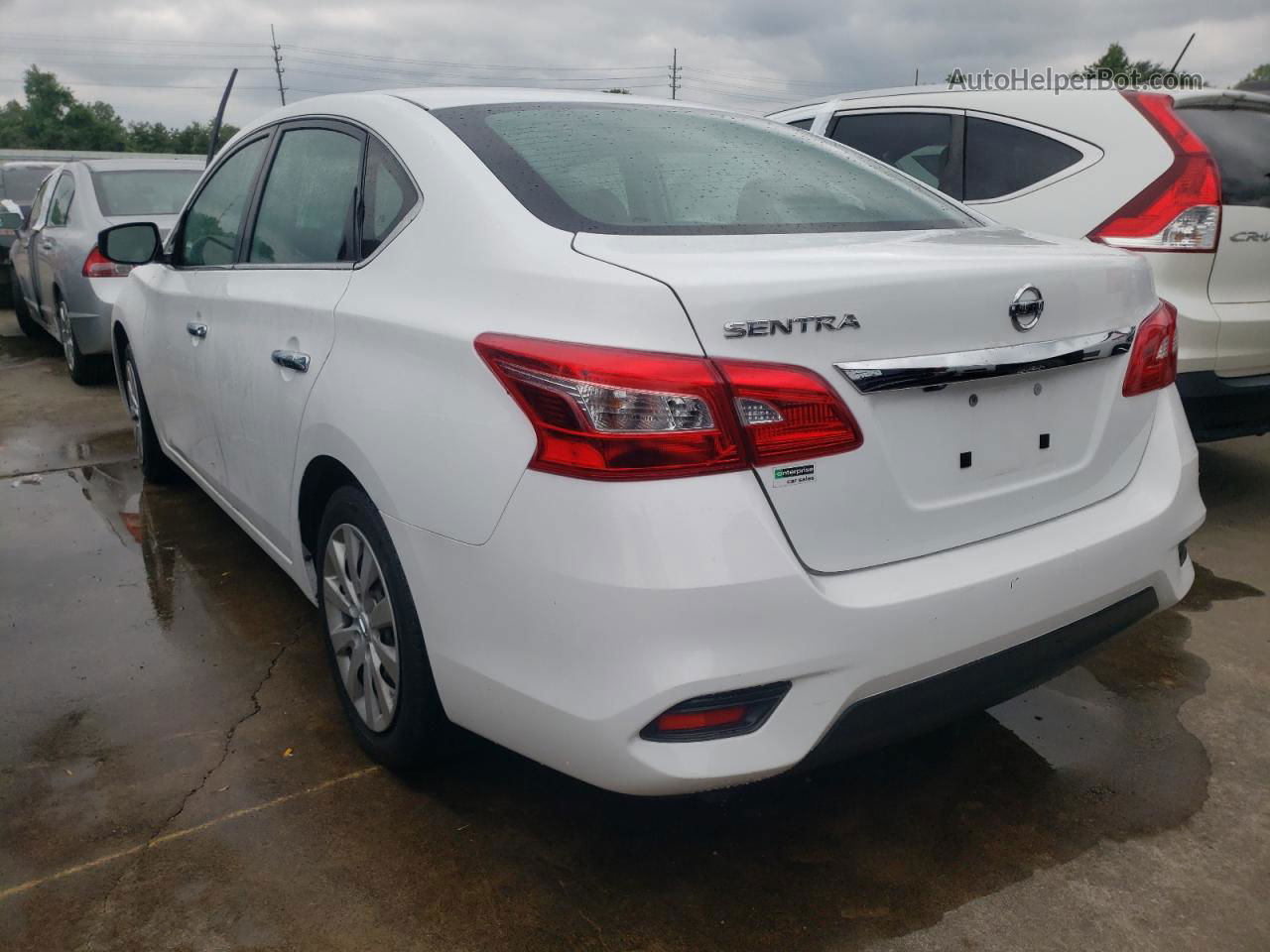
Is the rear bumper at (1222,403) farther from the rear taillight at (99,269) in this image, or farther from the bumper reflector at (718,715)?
the rear taillight at (99,269)

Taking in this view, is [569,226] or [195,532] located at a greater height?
[569,226]

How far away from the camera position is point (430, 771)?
2.51 m

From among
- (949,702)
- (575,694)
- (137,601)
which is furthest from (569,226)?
(137,601)

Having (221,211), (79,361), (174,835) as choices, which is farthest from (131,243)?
(79,361)

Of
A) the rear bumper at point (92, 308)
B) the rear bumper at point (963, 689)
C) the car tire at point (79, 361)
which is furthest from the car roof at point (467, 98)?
the car tire at point (79, 361)

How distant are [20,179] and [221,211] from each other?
13666 millimetres

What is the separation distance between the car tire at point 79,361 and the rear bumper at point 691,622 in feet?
21.1

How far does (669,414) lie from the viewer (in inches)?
67.7

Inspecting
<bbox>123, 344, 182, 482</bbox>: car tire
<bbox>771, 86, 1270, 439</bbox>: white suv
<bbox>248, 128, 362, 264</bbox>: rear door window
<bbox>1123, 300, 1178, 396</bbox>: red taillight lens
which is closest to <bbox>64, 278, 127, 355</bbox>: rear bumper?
<bbox>123, 344, 182, 482</bbox>: car tire

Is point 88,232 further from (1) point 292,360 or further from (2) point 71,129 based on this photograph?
(2) point 71,129

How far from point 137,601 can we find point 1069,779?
2.96 metres

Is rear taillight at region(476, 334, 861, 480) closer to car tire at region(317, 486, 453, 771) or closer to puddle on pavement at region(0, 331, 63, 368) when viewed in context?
car tire at region(317, 486, 453, 771)

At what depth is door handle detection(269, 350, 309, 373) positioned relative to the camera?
2572mm

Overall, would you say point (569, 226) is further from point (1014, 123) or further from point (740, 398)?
point (1014, 123)
